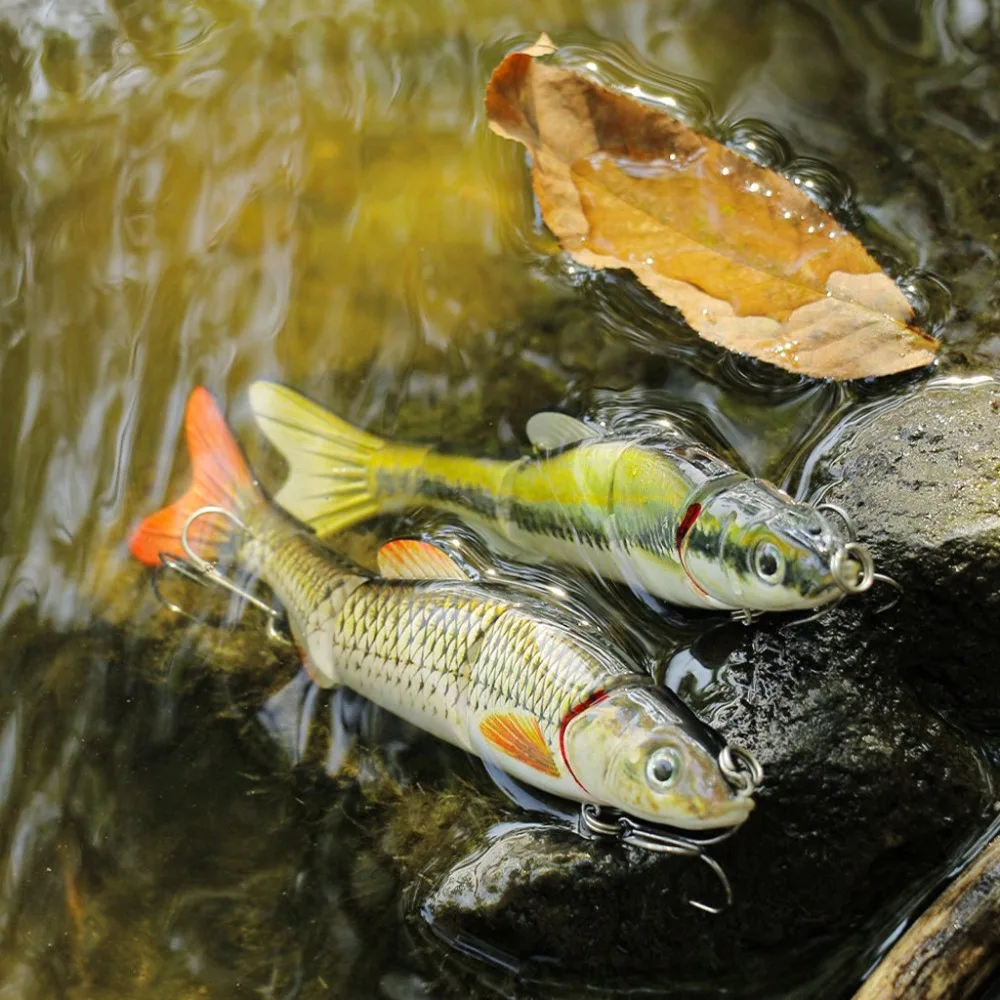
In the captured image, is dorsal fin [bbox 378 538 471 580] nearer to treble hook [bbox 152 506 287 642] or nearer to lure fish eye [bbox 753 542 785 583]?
treble hook [bbox 152 506 287 642]

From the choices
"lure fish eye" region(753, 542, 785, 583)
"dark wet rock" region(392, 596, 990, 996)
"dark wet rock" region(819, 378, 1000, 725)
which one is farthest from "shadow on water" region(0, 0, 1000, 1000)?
"lure fish eye" region(753, 542, 785, 583)

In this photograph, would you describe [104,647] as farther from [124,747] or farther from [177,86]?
[177,86]

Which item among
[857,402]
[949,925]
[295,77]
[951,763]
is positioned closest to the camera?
[949,925]

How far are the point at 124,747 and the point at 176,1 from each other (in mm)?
3028

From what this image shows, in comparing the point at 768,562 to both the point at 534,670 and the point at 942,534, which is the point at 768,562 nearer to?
the point at 942,534

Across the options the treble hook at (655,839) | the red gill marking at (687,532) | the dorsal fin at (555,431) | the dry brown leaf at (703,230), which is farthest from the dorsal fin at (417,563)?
the dry brown leaf at (703,230)

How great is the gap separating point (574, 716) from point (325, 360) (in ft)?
5.83

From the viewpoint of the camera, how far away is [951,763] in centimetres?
305

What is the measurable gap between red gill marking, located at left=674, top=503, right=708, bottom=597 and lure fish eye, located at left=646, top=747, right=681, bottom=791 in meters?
0.55

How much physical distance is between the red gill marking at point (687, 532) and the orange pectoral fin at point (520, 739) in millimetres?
583

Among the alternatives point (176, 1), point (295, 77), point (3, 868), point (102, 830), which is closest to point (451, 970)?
point (102, 830)

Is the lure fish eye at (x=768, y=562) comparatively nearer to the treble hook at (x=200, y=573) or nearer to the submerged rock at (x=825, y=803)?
the submerged rock at (x=825, y=803)

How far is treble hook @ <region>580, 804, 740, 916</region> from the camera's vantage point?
291 cm

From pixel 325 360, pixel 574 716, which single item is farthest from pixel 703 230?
pixel 574 716
